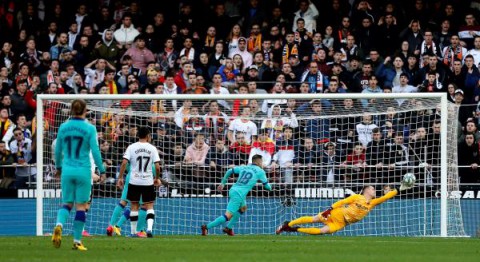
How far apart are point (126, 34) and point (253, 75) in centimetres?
407

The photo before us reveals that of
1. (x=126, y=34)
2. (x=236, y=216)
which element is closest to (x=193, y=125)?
(x=236, y=216)

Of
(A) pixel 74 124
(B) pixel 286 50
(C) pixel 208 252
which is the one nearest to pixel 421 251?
(C) pixel 208 252

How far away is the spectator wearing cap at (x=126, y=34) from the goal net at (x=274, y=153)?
5.46m

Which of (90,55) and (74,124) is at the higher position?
(90,55)

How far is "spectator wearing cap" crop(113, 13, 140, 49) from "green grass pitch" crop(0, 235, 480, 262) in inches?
436

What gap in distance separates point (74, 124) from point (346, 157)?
9045 millimetres

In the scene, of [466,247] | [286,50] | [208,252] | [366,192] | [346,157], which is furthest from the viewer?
[286,50]

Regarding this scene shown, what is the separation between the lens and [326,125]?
78.1ft

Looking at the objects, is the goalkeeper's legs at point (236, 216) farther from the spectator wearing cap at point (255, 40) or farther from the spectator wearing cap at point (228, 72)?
the spectator wearing cap at point (255, 40)

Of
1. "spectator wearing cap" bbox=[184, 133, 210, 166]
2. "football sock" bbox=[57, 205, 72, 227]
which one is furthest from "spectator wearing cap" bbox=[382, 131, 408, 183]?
"football sock" bbox=[57, 205, 72, 227]

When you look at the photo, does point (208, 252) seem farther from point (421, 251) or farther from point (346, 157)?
point (346, 157)

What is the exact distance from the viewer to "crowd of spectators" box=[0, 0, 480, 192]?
23719mm

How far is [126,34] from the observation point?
29656 millimetres

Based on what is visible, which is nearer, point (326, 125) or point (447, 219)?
point (447, 219)
